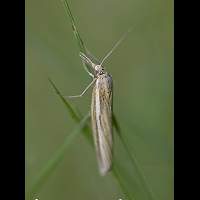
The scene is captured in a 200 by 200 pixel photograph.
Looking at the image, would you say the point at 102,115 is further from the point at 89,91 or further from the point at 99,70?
the point at 89,91

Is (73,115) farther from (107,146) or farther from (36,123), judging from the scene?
(36,123)

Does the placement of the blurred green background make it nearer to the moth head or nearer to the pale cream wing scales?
the pale cream wing scales

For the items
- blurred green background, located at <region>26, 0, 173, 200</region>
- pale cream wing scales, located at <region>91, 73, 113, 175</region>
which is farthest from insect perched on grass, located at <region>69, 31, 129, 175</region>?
blurred green background, located at <region>26, 0, 173, 200</region>

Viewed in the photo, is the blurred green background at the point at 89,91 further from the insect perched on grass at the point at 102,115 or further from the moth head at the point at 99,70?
the moth head at the point at 99,70

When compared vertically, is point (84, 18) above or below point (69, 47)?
above

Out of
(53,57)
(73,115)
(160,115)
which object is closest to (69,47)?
(53,57)

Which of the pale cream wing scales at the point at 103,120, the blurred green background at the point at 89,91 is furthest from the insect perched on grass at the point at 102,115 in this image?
the blurred green background at the point at 89,91
